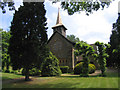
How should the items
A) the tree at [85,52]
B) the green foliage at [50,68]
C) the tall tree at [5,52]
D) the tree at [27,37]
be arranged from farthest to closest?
1. the tall tree at [5,52]
2. the green foliage at [50,68]
3. the tree at [85,52]
4. the tree at [27,37]

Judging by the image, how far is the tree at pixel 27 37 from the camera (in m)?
13.7

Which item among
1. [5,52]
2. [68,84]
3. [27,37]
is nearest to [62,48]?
[5,52]

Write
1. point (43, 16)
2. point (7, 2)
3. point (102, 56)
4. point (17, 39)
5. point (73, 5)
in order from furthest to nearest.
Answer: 1. point (102, 56)
2. point (43, 16)
3. point (17, 39)
4. point (73, 5)
5. point (7, 2)

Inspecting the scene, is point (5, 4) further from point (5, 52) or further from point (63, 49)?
point (63, 49)

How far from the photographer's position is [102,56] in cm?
1883

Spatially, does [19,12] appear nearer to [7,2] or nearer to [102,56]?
[7,2]

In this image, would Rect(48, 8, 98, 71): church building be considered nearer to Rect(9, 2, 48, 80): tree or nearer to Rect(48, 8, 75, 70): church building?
Rect(48, 8, 75, 70): church building

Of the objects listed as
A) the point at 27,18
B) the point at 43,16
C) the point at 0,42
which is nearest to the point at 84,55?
the point at 43,16

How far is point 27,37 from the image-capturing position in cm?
1441

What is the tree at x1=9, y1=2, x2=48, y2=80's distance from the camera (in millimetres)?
13742

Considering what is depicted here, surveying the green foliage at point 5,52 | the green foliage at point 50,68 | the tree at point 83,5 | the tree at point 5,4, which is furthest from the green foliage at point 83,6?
the green foliage at point 5,52

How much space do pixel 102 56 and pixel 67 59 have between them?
1413cm

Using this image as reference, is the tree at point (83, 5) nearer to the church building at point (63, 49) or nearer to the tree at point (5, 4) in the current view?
the tree at point (5, 4)

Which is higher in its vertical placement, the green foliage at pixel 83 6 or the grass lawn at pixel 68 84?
the green foliage at pixel 83 6
